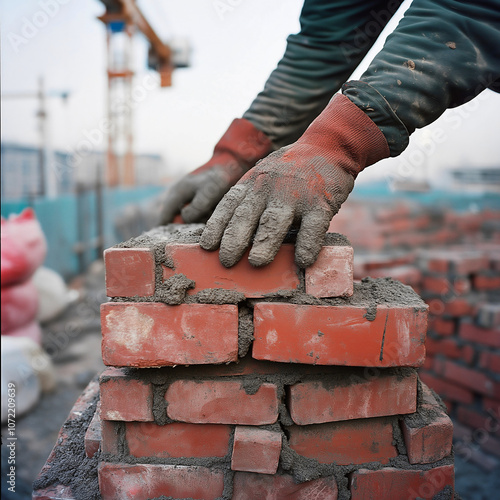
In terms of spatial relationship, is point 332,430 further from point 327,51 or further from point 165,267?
point 327,51

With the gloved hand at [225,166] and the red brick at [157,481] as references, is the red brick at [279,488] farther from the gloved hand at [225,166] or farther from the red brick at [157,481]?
the gloved hand at [225,166]

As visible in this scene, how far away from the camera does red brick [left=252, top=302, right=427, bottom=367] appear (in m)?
1.11

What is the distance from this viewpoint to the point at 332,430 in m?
1.21

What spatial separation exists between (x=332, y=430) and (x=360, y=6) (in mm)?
1681

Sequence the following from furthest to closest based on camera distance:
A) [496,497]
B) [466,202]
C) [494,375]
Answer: [466,202] < [494,375] < [496,497]

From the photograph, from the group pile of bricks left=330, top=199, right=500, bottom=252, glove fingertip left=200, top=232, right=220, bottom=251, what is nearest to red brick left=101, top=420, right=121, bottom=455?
glove fingertip left=200, top=232, right=220, bottom=251

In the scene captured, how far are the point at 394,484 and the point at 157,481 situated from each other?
0.70 meters

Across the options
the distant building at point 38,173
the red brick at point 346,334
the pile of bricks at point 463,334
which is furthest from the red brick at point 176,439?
the distant building at point 38,173

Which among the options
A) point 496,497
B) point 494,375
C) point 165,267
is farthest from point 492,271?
point 165,267

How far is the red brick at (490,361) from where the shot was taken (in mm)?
3013

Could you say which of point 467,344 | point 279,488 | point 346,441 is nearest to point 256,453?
point 279,488

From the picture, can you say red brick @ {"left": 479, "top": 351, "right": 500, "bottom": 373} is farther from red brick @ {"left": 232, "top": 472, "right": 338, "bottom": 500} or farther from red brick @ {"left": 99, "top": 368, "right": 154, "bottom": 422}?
red brick @ {"left": 99, "top": 368, "right": 154, "bottom": 422}

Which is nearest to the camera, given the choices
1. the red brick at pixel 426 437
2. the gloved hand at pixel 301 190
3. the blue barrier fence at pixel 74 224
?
the gloved hand at pixel 301 190

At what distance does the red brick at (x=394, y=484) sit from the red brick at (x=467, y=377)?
7.33 ft
